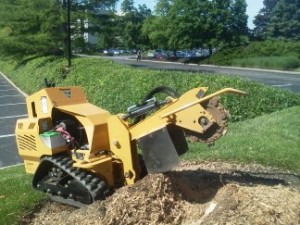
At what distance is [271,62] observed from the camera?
45500 mm

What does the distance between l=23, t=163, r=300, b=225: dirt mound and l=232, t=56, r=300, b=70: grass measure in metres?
39.2

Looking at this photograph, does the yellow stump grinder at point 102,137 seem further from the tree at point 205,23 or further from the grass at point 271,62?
the tree at point 205,23

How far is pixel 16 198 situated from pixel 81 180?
1.78 metres

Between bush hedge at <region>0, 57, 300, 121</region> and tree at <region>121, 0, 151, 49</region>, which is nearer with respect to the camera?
bush hedge at <region>0, 57, 300, 121</region>

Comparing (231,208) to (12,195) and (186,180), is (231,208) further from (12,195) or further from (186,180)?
(12,195)

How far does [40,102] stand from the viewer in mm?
6902

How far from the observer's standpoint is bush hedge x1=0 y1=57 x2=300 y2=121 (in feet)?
44.0

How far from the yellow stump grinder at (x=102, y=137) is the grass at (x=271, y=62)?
39.2 metres

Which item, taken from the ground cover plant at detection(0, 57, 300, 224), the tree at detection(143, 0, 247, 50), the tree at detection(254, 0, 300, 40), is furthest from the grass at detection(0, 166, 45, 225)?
the tree at detection(254, 0, 300, 40)

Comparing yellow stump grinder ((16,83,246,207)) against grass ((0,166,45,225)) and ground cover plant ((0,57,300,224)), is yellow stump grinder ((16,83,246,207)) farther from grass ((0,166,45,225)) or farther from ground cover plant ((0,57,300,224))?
ground cover plant ((0,57,300,224))

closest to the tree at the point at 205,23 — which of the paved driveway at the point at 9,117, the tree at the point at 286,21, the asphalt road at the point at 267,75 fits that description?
the asphalt road at the point at 267,75

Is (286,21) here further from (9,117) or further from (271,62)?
(9,117)

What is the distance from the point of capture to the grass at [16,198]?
6562 mm

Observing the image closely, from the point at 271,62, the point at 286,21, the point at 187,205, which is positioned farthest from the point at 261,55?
the point at 187,205
